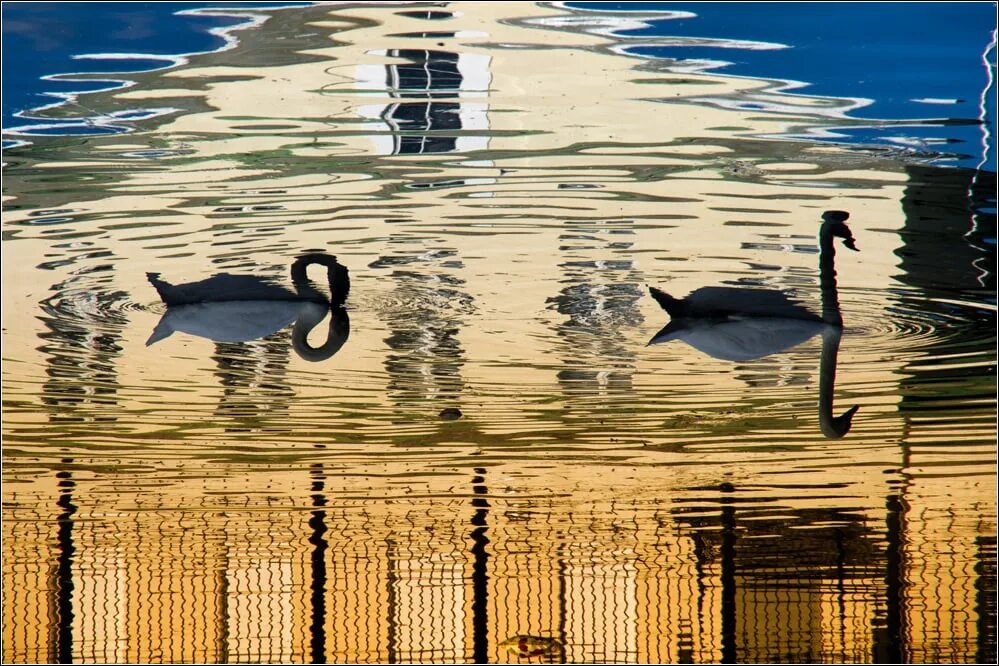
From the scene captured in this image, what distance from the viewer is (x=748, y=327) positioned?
18.4 feet

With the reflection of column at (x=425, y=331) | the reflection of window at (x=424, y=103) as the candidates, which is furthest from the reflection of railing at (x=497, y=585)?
the reflection of window at (x=424, y=103)

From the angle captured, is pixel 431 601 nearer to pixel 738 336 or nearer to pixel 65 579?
pixel 65 579

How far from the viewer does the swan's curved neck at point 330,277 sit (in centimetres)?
618

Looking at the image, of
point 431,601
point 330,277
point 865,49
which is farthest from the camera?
point 330,277

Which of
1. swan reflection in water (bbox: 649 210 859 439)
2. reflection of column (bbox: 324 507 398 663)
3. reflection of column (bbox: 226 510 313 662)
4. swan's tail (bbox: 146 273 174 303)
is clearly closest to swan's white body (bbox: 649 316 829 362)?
swan reflection in water (bbox: 649 210 859 439)

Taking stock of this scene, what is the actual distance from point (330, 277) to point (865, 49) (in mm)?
2486

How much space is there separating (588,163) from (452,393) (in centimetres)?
116

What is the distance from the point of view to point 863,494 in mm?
5098

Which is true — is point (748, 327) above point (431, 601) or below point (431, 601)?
above

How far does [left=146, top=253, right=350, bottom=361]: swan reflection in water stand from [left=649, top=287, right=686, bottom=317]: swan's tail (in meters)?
1.36

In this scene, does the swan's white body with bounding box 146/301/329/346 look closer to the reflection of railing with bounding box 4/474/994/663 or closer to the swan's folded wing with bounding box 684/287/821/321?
the reflection of railing with bounding box 4/474/994/663

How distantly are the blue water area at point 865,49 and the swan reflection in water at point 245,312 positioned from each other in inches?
67.9

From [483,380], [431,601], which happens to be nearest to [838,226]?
[483,380]

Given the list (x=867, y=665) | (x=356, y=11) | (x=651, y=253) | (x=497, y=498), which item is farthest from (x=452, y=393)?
(x=867, y=665)
